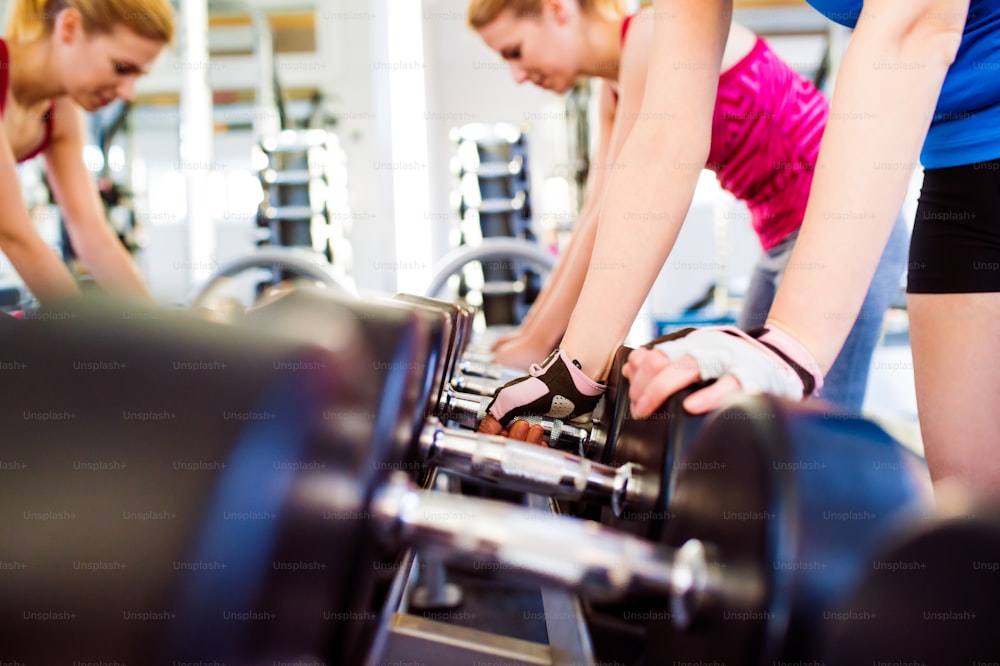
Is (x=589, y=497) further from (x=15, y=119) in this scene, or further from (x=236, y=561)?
(x=15, y=119)

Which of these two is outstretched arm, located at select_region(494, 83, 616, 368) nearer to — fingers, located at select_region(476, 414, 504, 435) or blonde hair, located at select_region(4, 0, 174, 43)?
fingers, located at select_region(476, 414, 504, 435)

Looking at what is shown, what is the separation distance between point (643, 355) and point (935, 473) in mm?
565

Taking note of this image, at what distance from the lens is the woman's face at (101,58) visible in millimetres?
1824

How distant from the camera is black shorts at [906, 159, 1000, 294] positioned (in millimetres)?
810

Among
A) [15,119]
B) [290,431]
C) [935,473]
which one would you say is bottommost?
[935,473]

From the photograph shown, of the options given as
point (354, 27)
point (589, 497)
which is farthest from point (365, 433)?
point (354, 27)

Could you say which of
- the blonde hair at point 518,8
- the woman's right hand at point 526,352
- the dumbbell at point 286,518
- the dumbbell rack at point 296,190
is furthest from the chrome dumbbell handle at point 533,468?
the dumbbell rack at point 296,190

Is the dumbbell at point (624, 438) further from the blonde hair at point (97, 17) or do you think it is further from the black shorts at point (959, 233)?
the blonde hair at point (97, 17)

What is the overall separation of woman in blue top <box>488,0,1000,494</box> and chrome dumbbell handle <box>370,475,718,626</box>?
0.41 ft

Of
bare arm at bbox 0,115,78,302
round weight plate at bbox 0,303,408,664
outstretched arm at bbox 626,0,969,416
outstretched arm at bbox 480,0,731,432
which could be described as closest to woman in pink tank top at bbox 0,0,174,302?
bare arm at bbox 0,115,78,302

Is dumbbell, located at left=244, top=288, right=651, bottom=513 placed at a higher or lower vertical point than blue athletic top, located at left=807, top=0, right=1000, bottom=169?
lower

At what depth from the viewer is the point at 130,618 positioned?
Result: 0.85 feet

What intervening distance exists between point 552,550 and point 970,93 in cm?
78

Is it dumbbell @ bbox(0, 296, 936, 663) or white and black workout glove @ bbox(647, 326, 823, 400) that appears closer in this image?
dumbbell @ bbox(0, 296, 936, 663)
